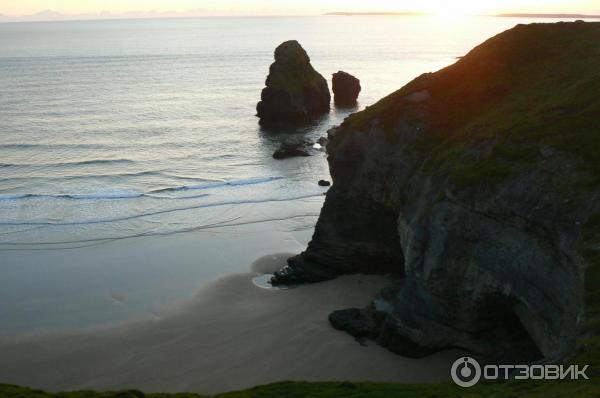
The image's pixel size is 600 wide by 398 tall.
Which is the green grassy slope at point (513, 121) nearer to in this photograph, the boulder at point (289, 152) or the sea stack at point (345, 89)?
the boulder at point (289, 152)

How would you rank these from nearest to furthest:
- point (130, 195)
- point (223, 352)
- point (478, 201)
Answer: point (478, 201) < point (223, 352) < point (130, 195)

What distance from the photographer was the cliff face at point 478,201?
1998cm

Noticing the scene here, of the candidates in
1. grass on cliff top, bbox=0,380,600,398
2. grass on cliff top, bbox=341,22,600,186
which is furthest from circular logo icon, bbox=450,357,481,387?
grass on cliff top, bbox=341,22,600,186

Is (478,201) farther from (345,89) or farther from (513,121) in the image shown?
(345,89)

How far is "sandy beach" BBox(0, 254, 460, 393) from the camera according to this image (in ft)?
76.9

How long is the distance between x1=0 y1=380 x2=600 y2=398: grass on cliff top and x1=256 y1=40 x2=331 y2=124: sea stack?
71.1m

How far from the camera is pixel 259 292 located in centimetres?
3155

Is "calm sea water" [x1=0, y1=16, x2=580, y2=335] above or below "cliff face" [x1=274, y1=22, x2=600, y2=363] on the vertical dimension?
Result: below

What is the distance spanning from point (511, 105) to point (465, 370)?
1233 cm

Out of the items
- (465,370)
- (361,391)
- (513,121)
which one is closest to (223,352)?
(361,391)

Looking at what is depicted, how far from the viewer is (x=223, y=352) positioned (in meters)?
25.5

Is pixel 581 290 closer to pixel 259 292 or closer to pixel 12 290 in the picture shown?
pixel 259 292

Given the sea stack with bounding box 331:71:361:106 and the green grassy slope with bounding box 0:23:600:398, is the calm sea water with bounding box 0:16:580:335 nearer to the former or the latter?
the sea stack with bounding box 331:71:361:106

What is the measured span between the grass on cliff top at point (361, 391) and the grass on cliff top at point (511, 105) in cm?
798
